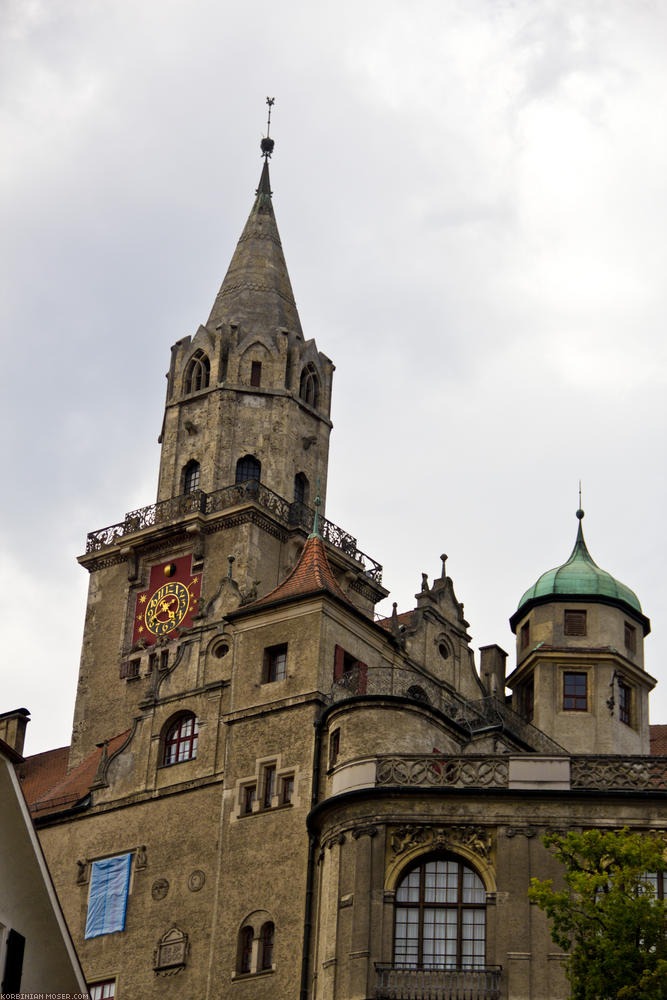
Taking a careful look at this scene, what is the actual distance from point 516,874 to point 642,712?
857 inches

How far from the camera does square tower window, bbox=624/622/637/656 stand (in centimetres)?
6644

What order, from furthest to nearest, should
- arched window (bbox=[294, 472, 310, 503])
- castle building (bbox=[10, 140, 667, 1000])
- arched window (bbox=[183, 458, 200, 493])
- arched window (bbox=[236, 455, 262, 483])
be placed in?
arched window (bbox=[294, 472, 310, 503]), arched window (bbox=[183, 458, 200, 493]), arched window (bbox=[236, 455, 262, 483]), castle building (bbox=[10, 140, 667, 1000])

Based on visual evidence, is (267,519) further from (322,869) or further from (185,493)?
(322,869)

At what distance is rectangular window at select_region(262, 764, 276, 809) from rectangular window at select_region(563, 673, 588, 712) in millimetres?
15068

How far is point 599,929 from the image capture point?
3612 centimetres

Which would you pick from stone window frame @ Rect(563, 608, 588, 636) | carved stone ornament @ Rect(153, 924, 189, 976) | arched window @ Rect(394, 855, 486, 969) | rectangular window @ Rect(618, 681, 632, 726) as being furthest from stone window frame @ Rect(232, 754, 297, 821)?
stone window frame @ Rect(563, 608, 588, 636)

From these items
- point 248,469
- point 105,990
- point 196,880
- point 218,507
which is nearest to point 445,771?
point 196,880

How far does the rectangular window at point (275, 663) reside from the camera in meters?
54.6

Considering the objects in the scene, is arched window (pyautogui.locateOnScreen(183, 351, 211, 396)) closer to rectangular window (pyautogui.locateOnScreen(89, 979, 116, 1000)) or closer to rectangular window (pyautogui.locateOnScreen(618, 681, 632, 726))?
rectangular window (pyautogui.locateOnScreen(618, 681, 632, 726))

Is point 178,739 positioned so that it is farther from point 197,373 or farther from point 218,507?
point 197,373

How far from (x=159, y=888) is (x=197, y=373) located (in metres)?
25.6

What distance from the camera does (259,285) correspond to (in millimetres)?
76938

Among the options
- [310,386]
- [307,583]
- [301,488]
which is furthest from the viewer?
[310,386]

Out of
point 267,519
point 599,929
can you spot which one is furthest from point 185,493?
point 599,929
